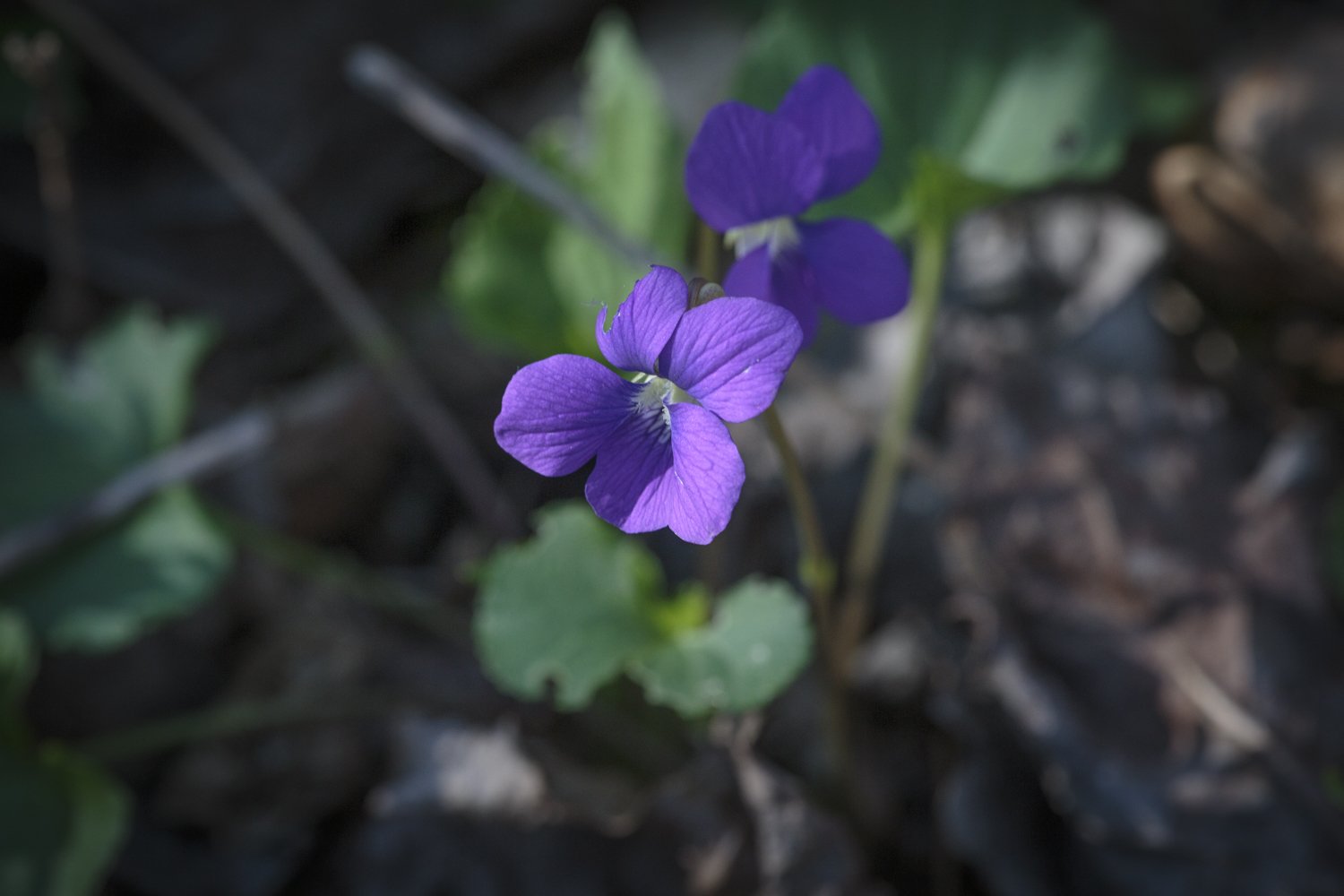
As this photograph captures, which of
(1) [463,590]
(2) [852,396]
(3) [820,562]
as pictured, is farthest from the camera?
(2) [852,396]

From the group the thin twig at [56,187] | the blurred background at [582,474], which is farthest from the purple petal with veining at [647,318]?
the thin twig at [56,187]

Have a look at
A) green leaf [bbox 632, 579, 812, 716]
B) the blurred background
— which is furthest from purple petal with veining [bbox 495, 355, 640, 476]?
the blurred background

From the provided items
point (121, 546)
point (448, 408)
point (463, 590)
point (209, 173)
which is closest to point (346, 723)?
point (463, 590)

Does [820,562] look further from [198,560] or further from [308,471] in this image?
[308,471]

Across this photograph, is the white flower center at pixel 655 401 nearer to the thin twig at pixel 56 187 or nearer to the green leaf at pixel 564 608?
the green leaf at pixel 564 608

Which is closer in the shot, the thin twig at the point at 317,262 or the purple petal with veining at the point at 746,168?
the purple petal with veining at the point at 746,168

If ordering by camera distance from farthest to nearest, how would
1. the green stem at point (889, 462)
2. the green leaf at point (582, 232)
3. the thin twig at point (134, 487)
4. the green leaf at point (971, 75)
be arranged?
1. the thin twig at point (134, 487)
2. the green leaf at point (582, 232)
3. the green stem at point (889, 462)
4. the green leaf at point (971, 75)

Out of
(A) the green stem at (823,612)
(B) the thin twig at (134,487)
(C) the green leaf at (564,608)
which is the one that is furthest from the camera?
(B) the thin twig at (134,487)
